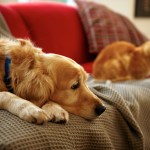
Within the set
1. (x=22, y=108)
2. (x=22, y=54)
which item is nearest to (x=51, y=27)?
(x=22, y=54)

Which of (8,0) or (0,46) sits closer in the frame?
(0,46)

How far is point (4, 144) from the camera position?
85 centimetres

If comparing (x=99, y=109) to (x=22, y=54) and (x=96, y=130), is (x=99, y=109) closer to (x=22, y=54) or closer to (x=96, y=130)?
(x=96, y=130)

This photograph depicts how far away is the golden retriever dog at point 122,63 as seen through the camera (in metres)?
2.38

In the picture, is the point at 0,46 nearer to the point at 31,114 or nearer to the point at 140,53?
the point at 31,114

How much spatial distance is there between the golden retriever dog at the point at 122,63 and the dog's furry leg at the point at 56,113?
125 cm

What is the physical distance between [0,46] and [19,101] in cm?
33

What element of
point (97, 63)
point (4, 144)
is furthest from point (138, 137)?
point (97, 63)

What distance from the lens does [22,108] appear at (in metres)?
1.03

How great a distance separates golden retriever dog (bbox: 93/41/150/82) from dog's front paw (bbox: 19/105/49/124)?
1.38 metres

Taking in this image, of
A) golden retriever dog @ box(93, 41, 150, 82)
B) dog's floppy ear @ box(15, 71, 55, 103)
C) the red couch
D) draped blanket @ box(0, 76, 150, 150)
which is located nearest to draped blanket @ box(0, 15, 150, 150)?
draped blanket @ box(0, 76, 150, 150)

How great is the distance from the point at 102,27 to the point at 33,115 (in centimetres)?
214

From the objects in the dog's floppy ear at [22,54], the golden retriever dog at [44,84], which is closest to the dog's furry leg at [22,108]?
the golden retriever dog at [44,84]

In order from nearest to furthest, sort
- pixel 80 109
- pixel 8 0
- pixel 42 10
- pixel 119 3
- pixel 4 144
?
pixel 4 144 < pixel 80 109 < pixel 42 10 < pixel 8 0 < pixel 119 3
